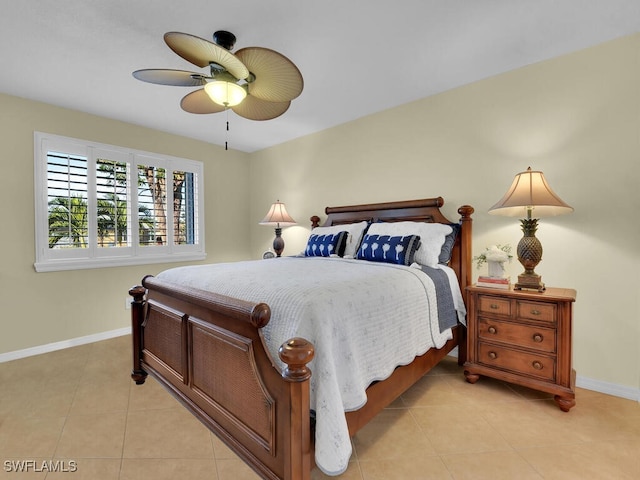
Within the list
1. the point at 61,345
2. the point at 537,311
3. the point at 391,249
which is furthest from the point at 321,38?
the point at 61,345

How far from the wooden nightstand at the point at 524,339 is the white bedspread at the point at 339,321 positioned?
16.3 inches

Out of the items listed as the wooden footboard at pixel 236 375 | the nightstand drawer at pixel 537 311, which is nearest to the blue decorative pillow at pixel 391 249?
the nightstand drawer at pixel 537 311

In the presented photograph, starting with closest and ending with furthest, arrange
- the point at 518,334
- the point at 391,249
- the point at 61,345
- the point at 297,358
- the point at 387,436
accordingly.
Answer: the point at 297,358, the point at 387,436, the point at 518,334, the point at 391,249, the point at 61,345

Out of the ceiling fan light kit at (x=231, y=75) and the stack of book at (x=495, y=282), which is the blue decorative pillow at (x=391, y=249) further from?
the ceiling fan light kit at (x=231, y=75)

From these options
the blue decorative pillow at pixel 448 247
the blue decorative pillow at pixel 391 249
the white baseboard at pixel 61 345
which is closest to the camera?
the blue decorative pillow at pixel 391 249

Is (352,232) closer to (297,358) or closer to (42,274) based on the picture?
(297,358)

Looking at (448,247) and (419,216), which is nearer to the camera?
(448,247)

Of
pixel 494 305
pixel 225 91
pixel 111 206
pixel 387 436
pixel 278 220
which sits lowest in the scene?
pixel 387 436

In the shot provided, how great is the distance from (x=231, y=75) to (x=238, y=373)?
159 centimetres

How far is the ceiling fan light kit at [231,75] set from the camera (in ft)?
5.26

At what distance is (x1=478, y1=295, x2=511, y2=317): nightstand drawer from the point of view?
2168 mm

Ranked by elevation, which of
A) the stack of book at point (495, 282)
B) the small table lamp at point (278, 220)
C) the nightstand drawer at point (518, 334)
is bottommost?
the nightstand drawer at point (518, 334)

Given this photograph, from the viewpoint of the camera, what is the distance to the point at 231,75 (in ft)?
5.92

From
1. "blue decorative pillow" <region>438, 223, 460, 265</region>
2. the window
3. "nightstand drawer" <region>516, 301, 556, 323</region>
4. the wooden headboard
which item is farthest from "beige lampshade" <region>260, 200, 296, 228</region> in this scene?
"nightstand drawer" <region>516, 301, 556, 323</region>
